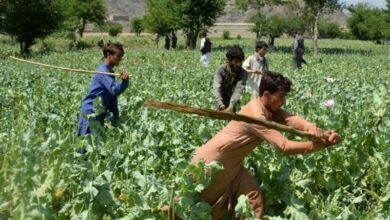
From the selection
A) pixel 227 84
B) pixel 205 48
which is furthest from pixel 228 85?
pixel 205 48

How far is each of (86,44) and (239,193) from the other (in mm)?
49486

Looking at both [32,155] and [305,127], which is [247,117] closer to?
[305,127]

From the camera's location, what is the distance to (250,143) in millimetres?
4398

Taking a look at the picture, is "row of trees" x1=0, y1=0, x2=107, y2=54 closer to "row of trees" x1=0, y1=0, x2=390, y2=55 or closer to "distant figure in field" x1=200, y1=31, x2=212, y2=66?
"row of trees" x1=0, y1=0, x2=390, y2=55

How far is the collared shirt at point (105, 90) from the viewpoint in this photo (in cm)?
637

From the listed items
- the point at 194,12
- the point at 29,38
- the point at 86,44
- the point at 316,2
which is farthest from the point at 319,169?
the point at 86,44

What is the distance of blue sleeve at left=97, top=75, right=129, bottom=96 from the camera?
20.8ft

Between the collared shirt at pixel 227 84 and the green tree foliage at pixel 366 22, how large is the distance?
71308mm

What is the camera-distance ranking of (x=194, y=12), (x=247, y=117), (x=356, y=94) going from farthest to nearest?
(x=194, y=12) → (x=356, y=94) → (x=247, y=117)

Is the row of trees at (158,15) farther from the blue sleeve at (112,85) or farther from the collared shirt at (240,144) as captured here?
the collared shirt at (240,144)

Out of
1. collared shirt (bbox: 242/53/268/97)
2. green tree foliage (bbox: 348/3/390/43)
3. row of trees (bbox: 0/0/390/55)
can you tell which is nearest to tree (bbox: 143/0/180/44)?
row of trees (bbox: 0/0/390/55)

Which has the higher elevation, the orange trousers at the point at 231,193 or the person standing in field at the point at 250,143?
the person standing in field at the point at 250,143

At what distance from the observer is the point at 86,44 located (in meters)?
52.7

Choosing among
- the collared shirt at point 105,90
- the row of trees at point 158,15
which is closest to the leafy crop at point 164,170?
the collared shirt at point 105,90
